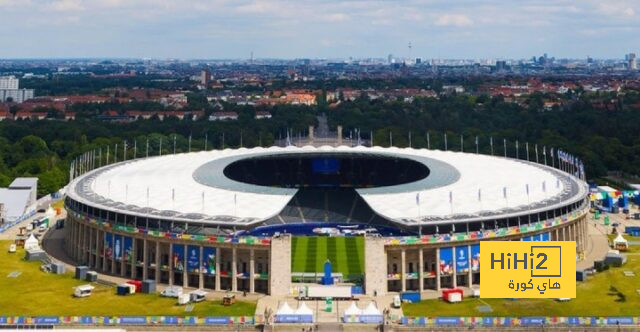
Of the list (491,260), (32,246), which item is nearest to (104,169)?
(32,246)

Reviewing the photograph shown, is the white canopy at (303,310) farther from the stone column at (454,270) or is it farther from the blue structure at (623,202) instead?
the blue structure at (623,202)

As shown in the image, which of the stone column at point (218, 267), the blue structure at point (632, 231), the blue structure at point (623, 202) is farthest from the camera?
the blue structure at point (623, 202)

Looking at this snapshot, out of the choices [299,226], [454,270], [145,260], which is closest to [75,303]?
[145,260]

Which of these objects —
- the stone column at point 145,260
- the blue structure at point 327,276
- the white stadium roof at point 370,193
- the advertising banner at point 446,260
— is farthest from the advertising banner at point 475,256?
the stone column at point 145,260

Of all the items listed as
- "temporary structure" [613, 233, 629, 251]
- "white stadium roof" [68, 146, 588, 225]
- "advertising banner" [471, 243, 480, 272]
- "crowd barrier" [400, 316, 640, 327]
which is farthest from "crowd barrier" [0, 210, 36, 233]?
"temporary structure" [613, 233, 629, 251]

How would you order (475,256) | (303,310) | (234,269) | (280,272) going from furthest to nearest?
(475,256)
(234,269)
(280,272)
(303,310)

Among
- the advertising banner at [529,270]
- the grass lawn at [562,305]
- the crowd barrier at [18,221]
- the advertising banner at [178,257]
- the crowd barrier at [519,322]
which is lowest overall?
the crowd barrier at [18,221]

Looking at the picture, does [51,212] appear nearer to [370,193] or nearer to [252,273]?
→ [252,273]
